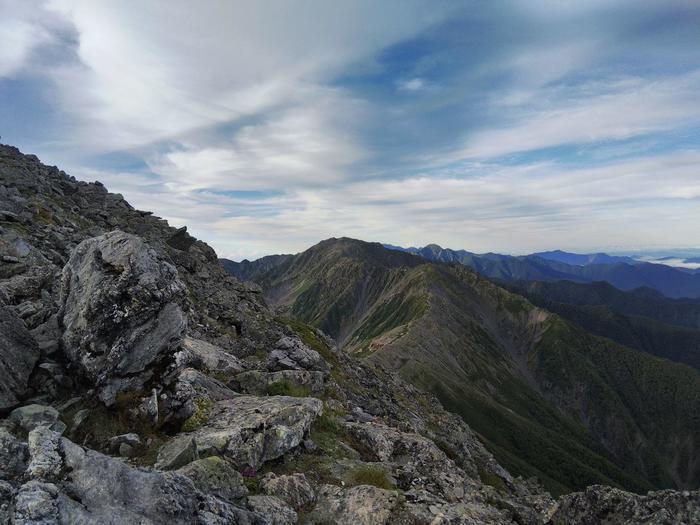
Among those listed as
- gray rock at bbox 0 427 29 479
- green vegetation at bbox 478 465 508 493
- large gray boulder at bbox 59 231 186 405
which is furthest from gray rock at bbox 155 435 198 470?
green vegetation at bbox 478 465 508 493

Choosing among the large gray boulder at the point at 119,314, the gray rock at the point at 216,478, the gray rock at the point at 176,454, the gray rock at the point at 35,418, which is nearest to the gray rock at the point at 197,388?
the large gray boulder at the point at 119,314

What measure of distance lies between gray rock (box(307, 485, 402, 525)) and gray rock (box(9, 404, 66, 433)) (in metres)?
10.1

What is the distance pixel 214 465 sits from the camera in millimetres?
13992

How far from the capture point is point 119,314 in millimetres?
17766

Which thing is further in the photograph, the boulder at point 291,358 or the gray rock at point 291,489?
the boulder at point 291,358

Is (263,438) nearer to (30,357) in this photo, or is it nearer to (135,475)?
(135,475)

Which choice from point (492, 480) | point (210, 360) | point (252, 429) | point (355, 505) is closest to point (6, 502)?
point (252, 429)

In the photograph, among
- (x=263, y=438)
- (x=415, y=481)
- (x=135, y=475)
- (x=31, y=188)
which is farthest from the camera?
(x=31, y=188)

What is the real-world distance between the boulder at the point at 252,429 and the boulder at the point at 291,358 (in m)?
13.2

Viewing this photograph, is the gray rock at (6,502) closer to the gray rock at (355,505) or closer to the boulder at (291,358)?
the gray rock at (355,505)

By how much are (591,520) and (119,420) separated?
20.5 metres

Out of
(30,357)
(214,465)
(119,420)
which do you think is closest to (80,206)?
(30,357)

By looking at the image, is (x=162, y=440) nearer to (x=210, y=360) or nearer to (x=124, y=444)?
(x=124, y=444)

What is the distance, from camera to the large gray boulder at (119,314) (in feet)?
57.1
